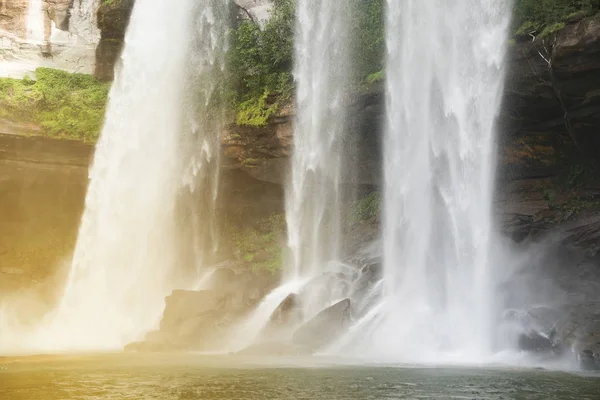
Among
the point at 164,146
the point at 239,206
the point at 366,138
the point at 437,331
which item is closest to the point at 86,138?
the point at 164,146

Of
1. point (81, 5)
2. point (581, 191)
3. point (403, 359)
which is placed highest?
point (81, 5)

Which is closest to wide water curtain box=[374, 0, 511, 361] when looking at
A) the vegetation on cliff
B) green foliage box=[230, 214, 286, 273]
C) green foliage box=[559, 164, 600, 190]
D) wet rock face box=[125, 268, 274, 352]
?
the vegetation on cliff

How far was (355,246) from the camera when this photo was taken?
72.7 ft

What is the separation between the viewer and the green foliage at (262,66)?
23.7m

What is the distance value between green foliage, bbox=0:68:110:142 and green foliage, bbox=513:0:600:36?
55.1 ft

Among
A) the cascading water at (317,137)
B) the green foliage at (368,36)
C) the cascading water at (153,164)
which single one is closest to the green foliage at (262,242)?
the cascading water at (317,137)

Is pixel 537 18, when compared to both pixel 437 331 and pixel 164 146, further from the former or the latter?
pixel 164 146

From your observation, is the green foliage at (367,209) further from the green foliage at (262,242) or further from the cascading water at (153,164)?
the cascading water at (153,164)

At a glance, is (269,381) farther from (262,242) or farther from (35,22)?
(35,22)

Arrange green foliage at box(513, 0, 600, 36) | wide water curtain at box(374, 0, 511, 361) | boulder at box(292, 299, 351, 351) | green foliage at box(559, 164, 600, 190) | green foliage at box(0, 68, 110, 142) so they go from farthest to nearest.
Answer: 1. green foliage at box(0, 68, 110, 142)
2. green foliage at box(559, 164, 600, 190)
3. green foliage at box(513, 0, 600, 36)
4. wide water curtain at box(374, 0, 511, 361)
5. boulder at box(292, 299, 351, 351)

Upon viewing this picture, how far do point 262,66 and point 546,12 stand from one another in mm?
10623

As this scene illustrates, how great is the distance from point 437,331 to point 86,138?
17.1 metres

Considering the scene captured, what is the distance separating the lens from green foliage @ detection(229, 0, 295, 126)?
23.7 meters

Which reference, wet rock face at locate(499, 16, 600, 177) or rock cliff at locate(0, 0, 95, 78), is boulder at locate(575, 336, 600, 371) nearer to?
wet rock face at locate(499, 16, 600, 177)
